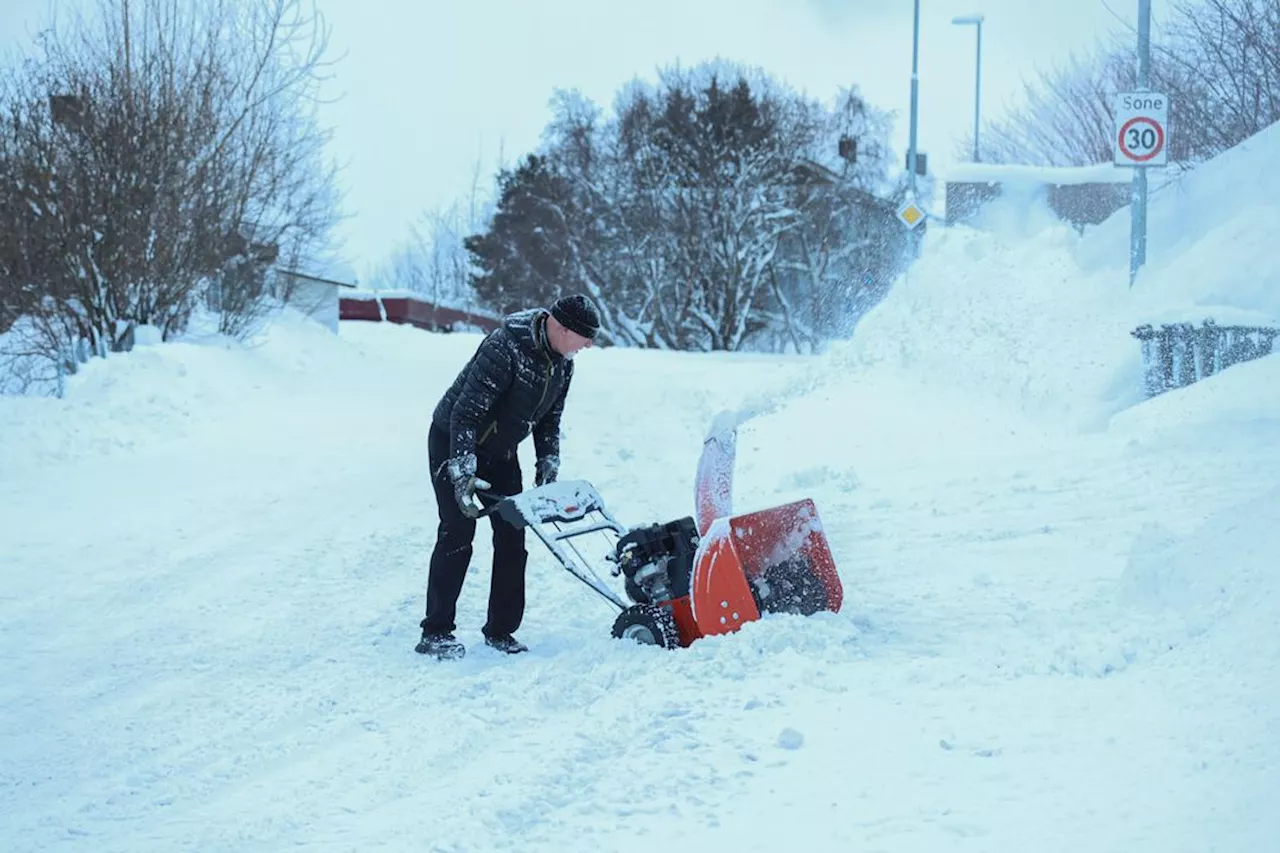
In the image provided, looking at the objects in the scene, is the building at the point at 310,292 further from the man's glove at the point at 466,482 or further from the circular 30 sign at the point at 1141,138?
the man's glove at the point at 466,482

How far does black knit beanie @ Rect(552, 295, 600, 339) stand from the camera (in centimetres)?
460

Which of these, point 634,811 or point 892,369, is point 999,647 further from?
point 892,369

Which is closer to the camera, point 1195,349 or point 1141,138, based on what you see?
point 1195,349

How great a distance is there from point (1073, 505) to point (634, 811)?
4.05 meters

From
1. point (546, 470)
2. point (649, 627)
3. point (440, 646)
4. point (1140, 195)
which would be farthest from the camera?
point (1140, 195)

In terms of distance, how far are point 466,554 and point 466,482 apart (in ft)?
1.57

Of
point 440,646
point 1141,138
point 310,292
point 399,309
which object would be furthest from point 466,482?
point 399,309

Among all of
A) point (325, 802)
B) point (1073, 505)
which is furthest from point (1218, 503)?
point (325, 802)

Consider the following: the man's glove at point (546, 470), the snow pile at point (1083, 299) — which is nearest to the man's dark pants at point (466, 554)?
the man's glove at point (546, 470)

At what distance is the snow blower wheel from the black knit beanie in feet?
3.69

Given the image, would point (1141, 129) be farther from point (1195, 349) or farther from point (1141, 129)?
point (1195, 349)

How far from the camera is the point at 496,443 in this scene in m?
4.87

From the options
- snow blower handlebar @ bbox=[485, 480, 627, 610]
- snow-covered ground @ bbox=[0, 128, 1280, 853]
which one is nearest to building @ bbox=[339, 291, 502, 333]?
snow-covered ground @ bbox=[0, 128, 1280, 853]

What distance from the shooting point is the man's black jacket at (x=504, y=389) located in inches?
185
